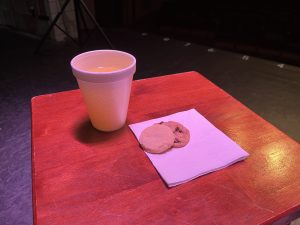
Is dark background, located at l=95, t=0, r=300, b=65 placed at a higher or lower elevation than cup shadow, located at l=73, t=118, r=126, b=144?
lower

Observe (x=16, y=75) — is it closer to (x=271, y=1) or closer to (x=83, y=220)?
(x=83, y=220)

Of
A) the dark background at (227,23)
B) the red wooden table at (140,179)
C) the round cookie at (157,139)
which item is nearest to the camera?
the red wooden table at (140,179)

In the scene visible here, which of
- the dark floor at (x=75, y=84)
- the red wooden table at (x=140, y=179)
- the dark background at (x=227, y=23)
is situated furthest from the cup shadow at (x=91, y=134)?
the dark background at (x=227, y=23)

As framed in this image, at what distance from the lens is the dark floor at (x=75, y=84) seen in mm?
1043

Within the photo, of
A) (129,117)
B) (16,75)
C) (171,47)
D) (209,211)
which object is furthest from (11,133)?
(171,47)

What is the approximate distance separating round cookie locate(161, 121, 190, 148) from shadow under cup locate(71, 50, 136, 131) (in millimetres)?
98

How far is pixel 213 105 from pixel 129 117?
0.20 m

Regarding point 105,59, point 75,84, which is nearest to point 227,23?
point 75,84

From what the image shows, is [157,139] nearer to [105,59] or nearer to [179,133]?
[179,133]

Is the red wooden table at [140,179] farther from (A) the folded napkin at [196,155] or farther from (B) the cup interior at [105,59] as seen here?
(B) the cup interior at [105,59]

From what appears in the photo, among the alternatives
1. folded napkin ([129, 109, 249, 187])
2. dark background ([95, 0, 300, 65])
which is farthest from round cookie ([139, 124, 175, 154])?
dark background ([95, 0, 300, 65])

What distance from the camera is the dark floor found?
3.42 ft

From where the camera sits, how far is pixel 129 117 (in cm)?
56

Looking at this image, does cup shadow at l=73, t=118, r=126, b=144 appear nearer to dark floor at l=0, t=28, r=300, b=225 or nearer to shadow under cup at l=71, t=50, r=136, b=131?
shadow under cup at l=71, t=50, r=136, b=131
